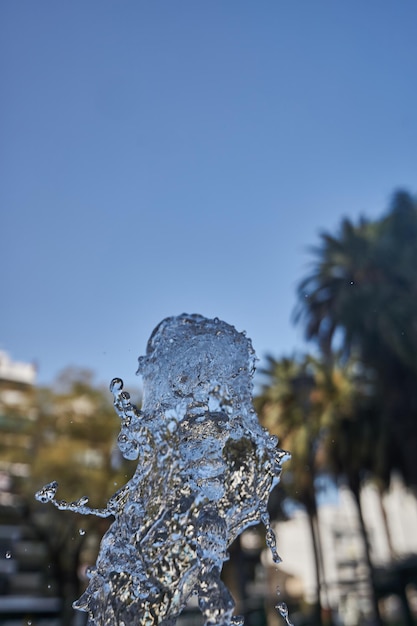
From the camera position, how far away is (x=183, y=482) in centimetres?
349

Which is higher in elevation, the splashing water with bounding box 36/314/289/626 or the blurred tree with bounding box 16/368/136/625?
the blurred tree with bounding box 16/368/136/625

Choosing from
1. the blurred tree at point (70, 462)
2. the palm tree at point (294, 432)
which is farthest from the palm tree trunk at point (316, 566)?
the blurred tree at point (70, 462)

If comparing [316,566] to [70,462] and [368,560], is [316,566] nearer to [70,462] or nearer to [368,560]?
[368,560]

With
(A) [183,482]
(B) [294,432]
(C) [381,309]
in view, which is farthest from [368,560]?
(A) [183,482]

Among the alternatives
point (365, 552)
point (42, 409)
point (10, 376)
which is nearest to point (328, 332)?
point (365, 552)

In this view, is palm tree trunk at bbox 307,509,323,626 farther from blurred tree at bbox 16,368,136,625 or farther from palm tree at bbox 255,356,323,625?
blurred tree at bbox 16,368,136,625

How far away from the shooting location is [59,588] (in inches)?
687

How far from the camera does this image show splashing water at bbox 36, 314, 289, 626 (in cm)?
303

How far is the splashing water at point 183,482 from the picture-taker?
3.03m

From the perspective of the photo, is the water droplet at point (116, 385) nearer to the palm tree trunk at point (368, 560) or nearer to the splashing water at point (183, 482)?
the splashing water at point (183, 482)

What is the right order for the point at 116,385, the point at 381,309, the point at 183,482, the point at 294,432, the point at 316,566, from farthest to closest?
the point at 316,566
the point at 294,432
the point at 381,309
the point at 116,385
the point at 183,482

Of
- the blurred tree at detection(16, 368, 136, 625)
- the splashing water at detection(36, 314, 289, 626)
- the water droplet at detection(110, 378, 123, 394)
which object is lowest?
the splashing water at detection(36, 314, 289, 626)

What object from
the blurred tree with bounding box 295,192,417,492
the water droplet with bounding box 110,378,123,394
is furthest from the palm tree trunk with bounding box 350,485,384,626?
the water droplet with bounding box 110,378,123,394

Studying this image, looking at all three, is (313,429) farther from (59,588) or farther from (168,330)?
(168,330)
